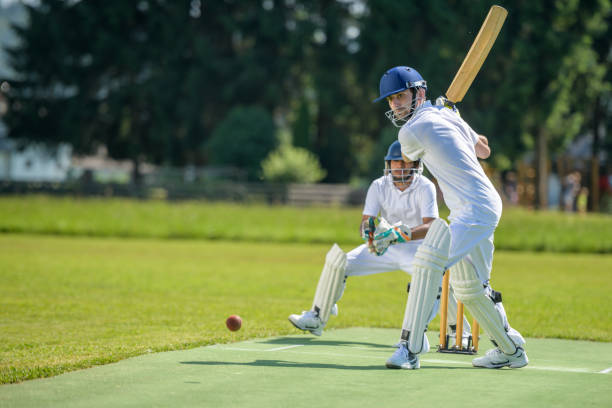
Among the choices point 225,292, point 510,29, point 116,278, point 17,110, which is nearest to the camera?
point 225,292

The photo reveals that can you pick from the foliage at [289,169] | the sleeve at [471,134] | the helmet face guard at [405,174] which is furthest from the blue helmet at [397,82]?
the foliage at [289,169]

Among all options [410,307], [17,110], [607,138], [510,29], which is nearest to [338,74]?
[510,29]

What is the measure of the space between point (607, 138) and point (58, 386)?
44.2 m

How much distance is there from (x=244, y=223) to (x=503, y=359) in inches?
738

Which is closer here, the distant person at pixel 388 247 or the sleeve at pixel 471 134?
the sleeve at pixel 471 134

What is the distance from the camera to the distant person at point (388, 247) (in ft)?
24.6

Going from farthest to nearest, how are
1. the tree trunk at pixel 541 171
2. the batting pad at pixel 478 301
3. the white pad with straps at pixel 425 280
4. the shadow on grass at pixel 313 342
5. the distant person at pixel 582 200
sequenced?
the tree trunk at pixel 541 171, the distant person at pixel 582 200, the shadow on grass at pixel 313 342, the batting pad at pixel 478 301, the white pad with straps at pixel 425 280

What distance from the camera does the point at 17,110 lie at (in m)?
48.0

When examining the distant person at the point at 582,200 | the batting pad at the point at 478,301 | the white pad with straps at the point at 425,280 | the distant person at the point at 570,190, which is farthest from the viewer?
the distant person at the point at 570,190

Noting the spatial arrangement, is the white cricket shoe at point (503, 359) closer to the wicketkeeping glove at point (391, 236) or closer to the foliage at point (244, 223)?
the wicketkeeping glove at point (391, 236)

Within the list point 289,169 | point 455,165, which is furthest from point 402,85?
point 289,169

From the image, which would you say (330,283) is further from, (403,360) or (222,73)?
(222,73)

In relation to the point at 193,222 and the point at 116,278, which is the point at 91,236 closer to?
the point at 193,222

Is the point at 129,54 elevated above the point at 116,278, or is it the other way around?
the point at 129,54
